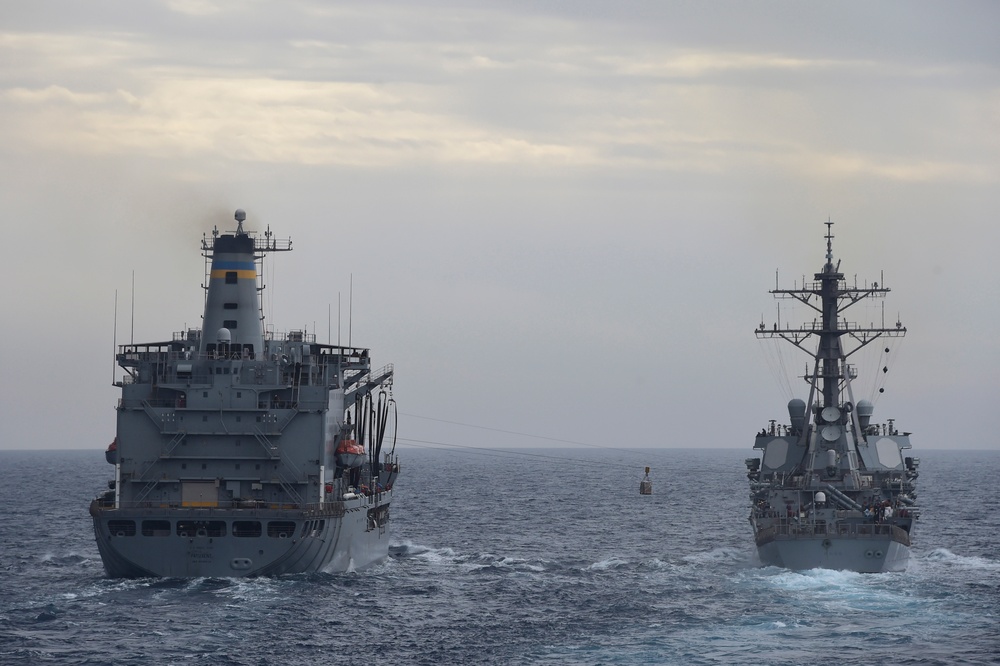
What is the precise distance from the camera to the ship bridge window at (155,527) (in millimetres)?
59031

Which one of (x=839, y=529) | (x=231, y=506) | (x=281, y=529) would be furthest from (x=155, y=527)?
(x=839, y=529)

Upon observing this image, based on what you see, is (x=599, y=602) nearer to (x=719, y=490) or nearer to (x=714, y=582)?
(x=714, y=582)

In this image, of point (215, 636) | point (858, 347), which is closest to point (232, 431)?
point (215, 636)

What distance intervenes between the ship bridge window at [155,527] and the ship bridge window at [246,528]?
2897mm

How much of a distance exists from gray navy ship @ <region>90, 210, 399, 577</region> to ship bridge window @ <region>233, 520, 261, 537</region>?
0.16 ft

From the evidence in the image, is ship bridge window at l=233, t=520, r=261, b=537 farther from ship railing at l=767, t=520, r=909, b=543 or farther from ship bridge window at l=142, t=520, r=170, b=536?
ship railing at l=767, t=520, r=909, b=543

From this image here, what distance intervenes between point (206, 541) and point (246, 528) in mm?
1797

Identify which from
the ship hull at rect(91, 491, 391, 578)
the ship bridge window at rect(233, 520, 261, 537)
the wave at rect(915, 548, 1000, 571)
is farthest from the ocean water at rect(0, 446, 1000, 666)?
the ship bridge window at rect(233, 520, 261, 537)

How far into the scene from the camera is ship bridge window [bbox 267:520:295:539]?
59.5m

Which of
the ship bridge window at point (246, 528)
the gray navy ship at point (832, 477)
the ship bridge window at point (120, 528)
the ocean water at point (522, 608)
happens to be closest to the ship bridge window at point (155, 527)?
the ship bridge window at point (120, 528)

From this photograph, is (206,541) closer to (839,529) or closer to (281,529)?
(281,529)

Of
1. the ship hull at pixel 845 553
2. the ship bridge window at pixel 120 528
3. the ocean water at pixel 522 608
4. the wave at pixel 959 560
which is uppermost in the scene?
the ship bridge window at pixel 120 528

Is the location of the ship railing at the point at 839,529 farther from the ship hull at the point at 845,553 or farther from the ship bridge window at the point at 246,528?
the ship bridge window at the point at 246,528

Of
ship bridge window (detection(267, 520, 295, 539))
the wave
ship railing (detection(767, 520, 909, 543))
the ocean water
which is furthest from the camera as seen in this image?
the wave
